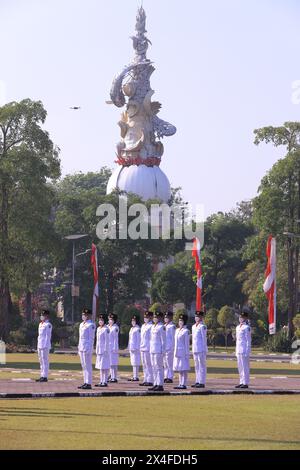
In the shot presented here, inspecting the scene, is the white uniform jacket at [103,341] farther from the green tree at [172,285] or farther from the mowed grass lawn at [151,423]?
the green tree at [172,285]

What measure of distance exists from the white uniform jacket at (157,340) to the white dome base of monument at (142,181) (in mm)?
77329

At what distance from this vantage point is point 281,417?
71.9 feet

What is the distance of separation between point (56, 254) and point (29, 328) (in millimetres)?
7787

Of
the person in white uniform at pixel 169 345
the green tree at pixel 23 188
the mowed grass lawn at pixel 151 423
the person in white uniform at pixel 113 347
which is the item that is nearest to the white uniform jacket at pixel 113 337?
the person in white uniform at pixel 113 347

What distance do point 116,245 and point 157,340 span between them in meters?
49.2

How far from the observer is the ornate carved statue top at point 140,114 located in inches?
4097

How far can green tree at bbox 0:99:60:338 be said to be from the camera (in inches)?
2287

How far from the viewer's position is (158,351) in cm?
2891

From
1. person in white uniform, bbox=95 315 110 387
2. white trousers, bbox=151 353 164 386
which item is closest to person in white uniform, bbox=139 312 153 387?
person in white uniform, bbox=95 315 110 387

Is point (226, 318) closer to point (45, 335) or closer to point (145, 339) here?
point (45, 335)

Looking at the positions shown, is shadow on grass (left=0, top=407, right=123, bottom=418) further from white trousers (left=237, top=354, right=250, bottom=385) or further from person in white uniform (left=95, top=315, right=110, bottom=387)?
white trousers (left=237, top=354, right=250, bottom=385)

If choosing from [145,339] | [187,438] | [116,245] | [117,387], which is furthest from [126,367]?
[116,245]

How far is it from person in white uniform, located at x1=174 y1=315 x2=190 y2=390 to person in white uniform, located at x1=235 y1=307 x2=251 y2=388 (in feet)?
4.63
